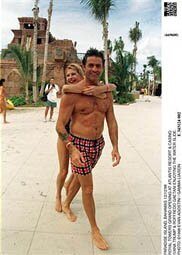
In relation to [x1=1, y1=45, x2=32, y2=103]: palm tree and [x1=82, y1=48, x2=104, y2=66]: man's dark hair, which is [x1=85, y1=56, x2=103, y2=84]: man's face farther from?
[x1=1, y1=45, x2=32, y2=103]: palm tree

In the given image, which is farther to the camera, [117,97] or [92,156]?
[117,97]

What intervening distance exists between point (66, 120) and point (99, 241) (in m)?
0.85

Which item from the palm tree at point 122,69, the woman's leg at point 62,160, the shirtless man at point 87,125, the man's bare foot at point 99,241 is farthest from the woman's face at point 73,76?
the palm tree at point 122,69

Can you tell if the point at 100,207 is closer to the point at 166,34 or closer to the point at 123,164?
the point at 123,164

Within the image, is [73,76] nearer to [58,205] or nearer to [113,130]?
[113,130]

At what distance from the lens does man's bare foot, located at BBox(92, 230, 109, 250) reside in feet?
6.23

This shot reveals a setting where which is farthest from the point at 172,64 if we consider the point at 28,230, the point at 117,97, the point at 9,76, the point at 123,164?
the point at 9,76

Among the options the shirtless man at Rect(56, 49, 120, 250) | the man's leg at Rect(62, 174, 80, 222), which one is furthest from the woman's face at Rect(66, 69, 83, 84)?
the man's leg at Rect(62, 174, 80, 222)

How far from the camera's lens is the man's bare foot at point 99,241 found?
190cm

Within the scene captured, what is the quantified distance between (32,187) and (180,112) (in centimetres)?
201

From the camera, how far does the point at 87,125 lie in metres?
1.89

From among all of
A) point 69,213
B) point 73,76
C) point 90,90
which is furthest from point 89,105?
point 69,213

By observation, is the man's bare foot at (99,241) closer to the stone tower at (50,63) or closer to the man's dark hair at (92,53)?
the man's dark hair at (92,53)

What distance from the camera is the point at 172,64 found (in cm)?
138
